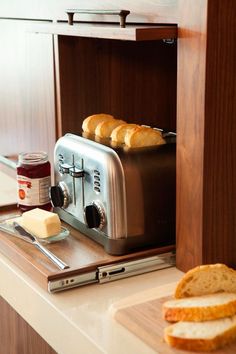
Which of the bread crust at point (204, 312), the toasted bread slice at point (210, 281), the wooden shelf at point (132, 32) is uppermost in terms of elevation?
the wooden shelf at point (132, 32)

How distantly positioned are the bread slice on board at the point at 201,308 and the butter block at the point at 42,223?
388 mm

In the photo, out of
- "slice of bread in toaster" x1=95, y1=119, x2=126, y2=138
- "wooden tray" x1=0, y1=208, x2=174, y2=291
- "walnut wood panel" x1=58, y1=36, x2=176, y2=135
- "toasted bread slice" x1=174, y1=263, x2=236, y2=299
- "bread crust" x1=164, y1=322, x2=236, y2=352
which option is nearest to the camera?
"bread crust" x1=164, y1=322, x2=236, y2=352

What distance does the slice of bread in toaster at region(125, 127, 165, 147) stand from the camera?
1.41 metres

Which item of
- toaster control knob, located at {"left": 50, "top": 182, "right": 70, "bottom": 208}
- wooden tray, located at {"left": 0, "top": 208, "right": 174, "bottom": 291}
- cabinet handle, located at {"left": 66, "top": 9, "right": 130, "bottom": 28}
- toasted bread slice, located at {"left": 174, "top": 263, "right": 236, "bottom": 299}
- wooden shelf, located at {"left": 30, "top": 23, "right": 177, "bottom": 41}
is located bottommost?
wooden tray, located at {"left": 0, "top": 208, "right": 174, "bottom": 291}

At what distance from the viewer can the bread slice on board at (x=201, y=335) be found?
3.35ft

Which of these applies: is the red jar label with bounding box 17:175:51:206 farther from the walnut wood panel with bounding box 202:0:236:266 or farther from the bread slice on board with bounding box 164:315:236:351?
the bread slice on board with bounding box 164:315:236:351

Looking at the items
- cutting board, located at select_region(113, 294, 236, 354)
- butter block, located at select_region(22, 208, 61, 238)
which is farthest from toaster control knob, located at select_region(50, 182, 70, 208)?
cutting board, located at select_region(113, 294, 236, 354)

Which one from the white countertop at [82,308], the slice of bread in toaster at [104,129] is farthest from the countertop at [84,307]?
the slice of bread in toaster at [104,129]

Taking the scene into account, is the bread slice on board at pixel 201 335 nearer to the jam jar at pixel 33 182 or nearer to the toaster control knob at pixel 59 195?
the toaster control knob at pixel 59 195

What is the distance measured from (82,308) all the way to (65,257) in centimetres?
17

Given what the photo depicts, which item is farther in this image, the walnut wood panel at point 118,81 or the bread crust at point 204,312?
the walnut wood panel at point 118,81

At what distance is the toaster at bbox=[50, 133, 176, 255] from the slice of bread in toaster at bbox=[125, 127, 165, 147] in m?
0.02

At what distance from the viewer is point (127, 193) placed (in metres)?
1.34

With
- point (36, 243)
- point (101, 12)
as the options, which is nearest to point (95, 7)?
point (101, 12)
